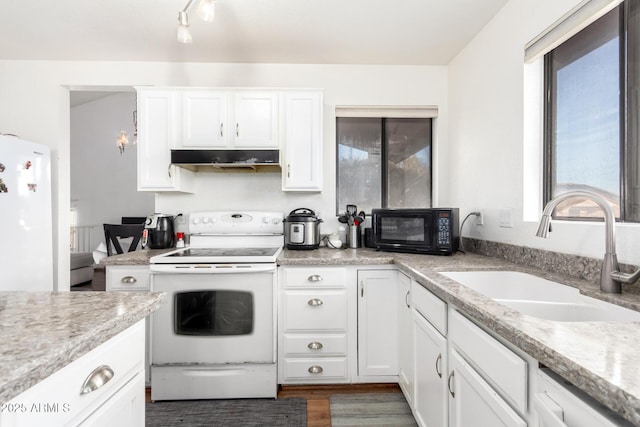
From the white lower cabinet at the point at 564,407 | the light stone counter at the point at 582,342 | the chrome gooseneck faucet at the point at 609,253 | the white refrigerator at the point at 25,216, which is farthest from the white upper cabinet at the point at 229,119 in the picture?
the white lower cabinet at the point at 564,407

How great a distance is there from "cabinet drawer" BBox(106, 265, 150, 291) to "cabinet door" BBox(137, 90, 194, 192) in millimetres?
638

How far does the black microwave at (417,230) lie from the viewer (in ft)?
6.29

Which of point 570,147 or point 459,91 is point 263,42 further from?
point 570,147

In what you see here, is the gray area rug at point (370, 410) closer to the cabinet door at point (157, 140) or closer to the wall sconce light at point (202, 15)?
the cabinet door at point (157, 140)

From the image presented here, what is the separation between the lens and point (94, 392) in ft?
2.32

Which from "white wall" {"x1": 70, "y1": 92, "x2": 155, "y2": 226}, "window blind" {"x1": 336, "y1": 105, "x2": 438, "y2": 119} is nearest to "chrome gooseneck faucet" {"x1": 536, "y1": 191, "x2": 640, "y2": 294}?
"window blind" {"x1": 336, "y1": 105, "x2": 438, "y2": 119}

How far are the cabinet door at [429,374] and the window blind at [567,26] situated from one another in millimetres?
1415

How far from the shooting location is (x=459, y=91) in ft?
7.77

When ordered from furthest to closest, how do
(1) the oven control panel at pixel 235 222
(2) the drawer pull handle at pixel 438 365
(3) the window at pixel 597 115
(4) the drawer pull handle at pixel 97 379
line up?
(1) the oven control panel at pixel 235 222, (2) the drawer pull handle at pixel 438 365, (3) the window at pixel 597 115, (4) the drawer pull handle at pixel 97 379

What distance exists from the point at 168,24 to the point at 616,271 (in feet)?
8.63

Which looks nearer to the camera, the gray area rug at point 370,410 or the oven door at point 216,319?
the gray area rug at point 370,410

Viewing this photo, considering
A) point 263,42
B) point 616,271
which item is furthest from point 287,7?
point 616,271

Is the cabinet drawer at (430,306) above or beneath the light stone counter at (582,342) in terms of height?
beneath

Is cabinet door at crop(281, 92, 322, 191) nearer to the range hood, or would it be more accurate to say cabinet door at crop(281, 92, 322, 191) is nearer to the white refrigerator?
the range hood
